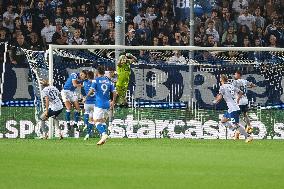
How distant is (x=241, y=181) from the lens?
18484 millimetres

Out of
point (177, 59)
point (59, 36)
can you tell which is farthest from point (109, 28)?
point (177, 59)

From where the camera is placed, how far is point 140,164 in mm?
22047

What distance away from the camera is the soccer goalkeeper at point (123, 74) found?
108ft

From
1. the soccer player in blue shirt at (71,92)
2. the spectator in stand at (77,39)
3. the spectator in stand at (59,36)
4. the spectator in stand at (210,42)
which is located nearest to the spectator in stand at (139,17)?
the spectator in stand at (77,39)

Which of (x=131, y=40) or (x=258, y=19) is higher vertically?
(x=258, y=19)

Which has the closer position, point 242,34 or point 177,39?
point 177,39

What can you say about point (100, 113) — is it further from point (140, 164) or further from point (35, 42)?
point (35, 42)

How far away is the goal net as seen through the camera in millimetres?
33375

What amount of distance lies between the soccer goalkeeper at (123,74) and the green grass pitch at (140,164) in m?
3.00

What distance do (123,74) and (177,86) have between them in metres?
1.73

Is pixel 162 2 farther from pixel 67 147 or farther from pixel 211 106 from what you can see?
pixel 67 147

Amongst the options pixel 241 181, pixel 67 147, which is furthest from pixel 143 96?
pixel 241 181

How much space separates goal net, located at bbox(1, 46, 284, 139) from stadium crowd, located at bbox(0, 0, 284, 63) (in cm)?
275

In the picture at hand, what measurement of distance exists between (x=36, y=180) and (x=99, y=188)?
1.64m
